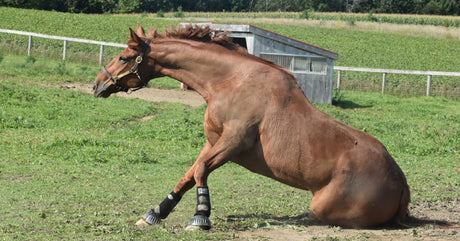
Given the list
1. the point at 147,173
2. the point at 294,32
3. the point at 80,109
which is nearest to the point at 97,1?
the point at 294,32

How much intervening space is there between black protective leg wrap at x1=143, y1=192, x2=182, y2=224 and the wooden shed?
1813 cm

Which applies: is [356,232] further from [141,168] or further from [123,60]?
[141,168]

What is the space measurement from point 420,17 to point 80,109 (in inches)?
2653

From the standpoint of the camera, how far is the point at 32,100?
→ 63.8 feet

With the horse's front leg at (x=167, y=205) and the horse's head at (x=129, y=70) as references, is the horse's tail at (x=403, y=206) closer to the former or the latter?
the horse's front leg at (x=167, y=205)

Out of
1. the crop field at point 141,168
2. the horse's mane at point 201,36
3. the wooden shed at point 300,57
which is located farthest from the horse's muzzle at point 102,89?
the wooden shed at point 300,57

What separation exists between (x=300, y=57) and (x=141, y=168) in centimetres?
1489

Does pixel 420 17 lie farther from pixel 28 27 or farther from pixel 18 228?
pixel 18 228

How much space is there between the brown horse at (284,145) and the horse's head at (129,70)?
1.30 feet

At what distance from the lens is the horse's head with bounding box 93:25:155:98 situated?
8.20m

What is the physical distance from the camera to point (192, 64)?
8.08 metres

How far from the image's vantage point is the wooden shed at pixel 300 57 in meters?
26.1

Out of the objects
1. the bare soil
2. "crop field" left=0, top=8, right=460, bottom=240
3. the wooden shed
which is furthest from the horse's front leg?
the wooden shed

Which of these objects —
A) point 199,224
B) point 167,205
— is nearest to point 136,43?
point 167,205
